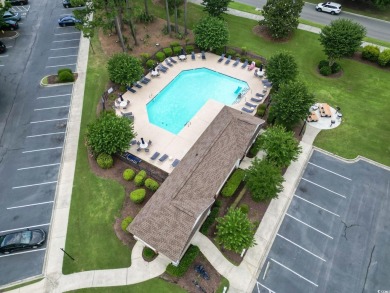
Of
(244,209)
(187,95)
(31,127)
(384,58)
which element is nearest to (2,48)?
(31,127)

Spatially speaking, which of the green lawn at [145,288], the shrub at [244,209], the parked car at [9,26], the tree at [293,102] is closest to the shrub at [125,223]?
the green lawn at [145,288]

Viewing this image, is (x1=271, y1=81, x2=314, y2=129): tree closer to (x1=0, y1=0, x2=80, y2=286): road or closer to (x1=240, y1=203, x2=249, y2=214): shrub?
(x1=240, y1=203, x2=249, y2=214): shrub

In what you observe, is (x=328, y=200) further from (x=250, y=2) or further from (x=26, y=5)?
(x=26, y=5)

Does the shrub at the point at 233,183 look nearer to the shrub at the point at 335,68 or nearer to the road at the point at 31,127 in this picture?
the road at the point at 31,127

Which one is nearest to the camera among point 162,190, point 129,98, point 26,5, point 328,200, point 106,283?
point 106,283

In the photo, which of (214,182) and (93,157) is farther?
(93,157)

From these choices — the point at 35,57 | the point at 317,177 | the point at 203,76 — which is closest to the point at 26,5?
the point at 35,57

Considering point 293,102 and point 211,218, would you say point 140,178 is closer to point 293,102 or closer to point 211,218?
point 211,218
